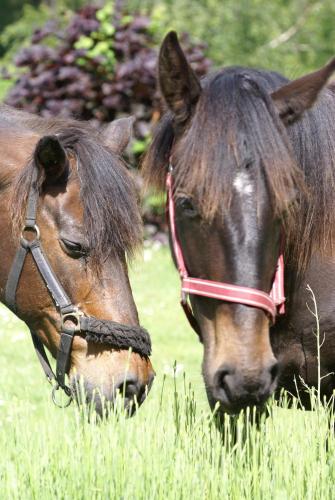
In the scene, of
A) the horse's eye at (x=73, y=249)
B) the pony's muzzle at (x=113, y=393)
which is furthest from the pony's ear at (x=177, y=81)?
the pony's muzzle at (x=113, y=393)

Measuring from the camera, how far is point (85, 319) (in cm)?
362

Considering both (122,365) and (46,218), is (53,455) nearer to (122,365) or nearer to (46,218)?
(122,365)

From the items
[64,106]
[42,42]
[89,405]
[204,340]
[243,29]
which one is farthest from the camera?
[243,29]

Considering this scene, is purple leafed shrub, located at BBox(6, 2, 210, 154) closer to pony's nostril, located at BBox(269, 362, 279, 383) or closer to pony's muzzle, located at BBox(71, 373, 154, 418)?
pony's muzzle, located at BBox(71, 373, 154, 418)

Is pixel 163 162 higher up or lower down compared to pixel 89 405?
higher up

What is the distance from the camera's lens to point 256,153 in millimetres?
2992

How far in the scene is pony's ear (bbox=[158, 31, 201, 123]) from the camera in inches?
122

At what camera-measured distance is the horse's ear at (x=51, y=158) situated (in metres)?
3.59

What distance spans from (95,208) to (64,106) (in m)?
7.23

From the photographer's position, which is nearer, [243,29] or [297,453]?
[297,453]

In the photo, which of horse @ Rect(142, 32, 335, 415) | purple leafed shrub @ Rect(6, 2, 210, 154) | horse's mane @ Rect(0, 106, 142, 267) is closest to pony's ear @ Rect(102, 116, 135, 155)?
horse's mane @ Rect(0, 106, 142, 267)

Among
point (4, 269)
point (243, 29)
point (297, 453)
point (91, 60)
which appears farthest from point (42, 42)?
point (297, 453)

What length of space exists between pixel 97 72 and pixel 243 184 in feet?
27.2

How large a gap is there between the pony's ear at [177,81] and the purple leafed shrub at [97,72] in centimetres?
747
